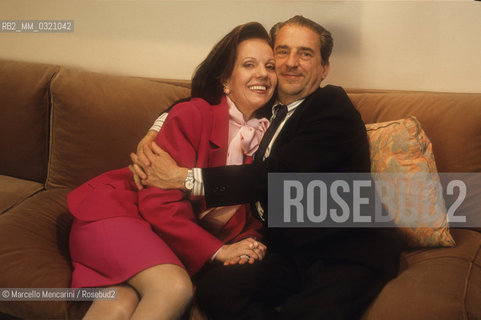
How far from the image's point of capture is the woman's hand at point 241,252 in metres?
1.46

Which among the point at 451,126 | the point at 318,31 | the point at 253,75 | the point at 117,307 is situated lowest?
the point at 117,307

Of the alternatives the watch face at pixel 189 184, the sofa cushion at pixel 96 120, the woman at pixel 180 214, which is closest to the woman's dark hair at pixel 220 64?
the woman at pixel 180 214

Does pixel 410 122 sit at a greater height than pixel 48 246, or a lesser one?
greater

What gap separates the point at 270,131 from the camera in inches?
64.9

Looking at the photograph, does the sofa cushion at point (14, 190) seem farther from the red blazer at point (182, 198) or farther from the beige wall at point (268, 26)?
the beige wall at point (268, 26)

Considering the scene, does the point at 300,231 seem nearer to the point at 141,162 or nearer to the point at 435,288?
the point at 435,288

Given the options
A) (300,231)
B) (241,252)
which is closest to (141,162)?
(241,252)

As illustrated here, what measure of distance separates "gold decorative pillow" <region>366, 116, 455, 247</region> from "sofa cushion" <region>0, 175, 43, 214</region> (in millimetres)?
1303

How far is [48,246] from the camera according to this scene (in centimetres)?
156

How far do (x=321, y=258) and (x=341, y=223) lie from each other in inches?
4.8

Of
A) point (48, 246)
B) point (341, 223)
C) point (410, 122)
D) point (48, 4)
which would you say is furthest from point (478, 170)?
point (48, 4)

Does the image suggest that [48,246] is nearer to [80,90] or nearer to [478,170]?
[80,90]

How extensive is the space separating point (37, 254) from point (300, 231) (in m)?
0.81

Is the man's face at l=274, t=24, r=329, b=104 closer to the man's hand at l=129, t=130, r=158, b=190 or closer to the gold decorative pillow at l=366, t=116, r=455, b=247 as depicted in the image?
the gold decorative pillow at l=366, t=116, r=455, b=247
